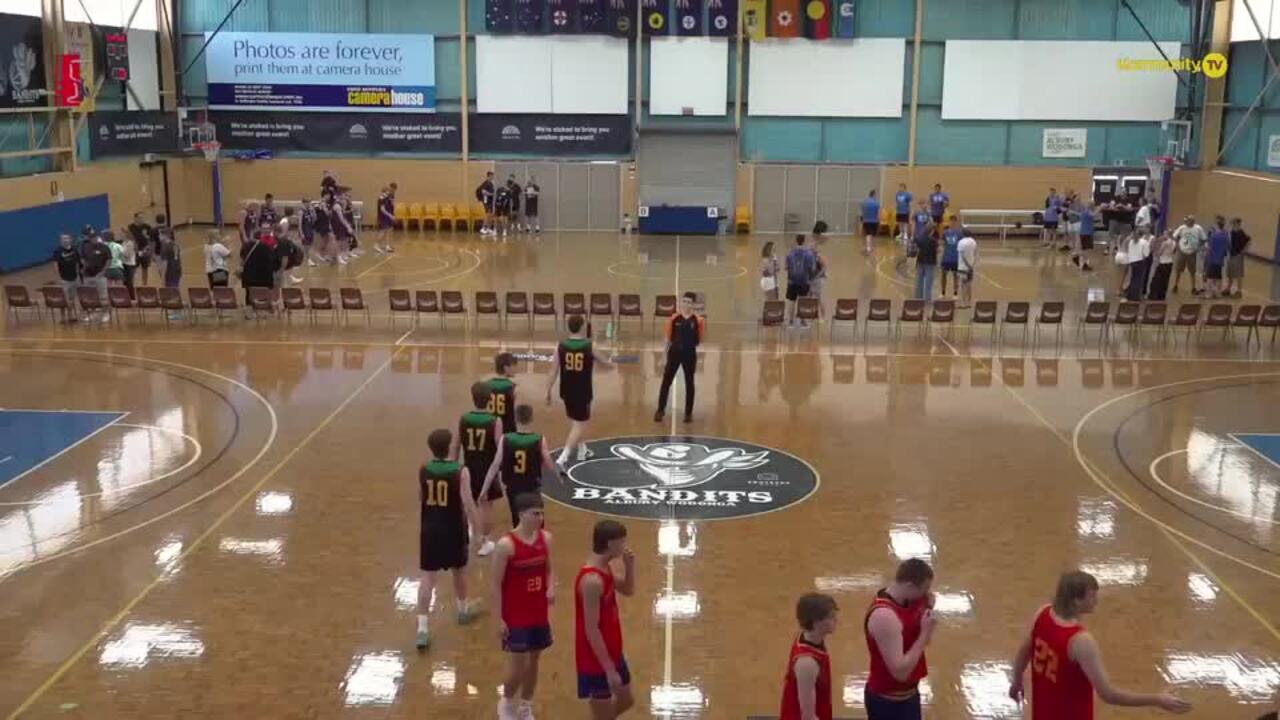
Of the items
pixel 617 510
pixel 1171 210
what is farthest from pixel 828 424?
pixel 1171 210

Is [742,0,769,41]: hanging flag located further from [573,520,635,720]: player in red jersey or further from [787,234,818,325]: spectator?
[573,520,635,720]: player in red jersey

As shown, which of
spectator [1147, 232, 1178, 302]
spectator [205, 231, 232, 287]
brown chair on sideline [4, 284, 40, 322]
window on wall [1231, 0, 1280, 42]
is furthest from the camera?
window on wall [1231, 0, 1280, 42]

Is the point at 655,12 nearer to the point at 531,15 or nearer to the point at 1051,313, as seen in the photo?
the point at 531,15

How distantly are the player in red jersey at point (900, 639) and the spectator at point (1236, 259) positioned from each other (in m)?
23.5

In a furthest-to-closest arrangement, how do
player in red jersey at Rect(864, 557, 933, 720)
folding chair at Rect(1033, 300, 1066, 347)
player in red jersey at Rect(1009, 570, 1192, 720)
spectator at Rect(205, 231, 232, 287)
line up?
spectator at Rect(205, 231, 232, 287) → folding chair at Rect(1033, 300, 1066, 347) → player in red jersey at Rect(864, 557, 933, 720) → player in red jersey at Rect(1009, 570, 1192, 720)

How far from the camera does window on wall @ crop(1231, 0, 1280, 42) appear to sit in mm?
33625

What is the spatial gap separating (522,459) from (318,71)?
32.4 metres

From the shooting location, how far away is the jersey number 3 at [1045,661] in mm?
5961

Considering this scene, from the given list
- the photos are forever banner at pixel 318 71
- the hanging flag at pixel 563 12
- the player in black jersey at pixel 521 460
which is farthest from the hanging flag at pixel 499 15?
the player in black jersey at pixel 521 460

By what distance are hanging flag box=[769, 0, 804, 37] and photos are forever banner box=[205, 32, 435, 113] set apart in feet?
38.3

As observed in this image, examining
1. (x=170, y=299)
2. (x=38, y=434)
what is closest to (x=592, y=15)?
(x=170, y=299)

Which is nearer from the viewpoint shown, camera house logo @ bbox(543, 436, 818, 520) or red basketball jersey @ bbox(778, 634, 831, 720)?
red basketball jersey @ bbox(778, 634, 831, 720)

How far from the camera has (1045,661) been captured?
19.8 feet

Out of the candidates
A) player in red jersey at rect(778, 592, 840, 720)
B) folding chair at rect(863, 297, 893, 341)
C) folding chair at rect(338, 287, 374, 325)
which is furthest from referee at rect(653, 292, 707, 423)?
player in red jersey at rect(778, 592, 840, 720)
